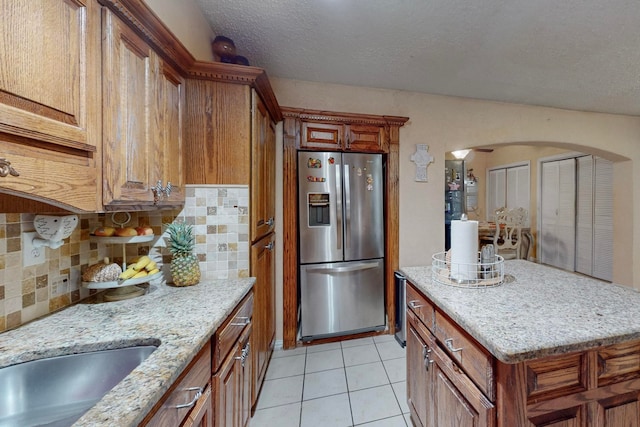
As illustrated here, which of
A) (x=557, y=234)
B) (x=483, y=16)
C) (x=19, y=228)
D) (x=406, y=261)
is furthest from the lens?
(x=557, y=234)

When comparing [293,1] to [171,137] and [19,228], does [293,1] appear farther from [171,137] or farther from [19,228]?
[19,228]

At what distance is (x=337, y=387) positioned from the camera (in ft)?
6.05

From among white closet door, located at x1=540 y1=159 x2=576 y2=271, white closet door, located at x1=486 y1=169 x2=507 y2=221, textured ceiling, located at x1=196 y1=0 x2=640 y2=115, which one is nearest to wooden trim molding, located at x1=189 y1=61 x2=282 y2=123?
textured ceiling, located at x1=196 y1=0 x2=640 y2=115

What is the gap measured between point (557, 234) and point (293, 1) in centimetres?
579

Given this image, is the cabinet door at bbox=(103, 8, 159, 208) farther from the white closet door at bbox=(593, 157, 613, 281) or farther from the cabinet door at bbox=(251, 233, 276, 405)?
the white closet door at bbox=(593, 157, 613, 281)

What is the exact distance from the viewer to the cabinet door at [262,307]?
1.62 meters

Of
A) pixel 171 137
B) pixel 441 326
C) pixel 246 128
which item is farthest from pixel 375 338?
pixel 171 137

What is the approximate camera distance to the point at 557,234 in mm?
4602

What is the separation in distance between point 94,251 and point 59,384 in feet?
2.20

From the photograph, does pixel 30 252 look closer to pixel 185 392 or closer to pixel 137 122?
pixel 137 122

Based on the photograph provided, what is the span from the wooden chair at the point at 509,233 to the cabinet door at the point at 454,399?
4005 millimetres

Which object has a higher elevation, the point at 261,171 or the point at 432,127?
the point at 432,127

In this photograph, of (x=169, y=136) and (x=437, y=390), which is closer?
(x=437, y=390)

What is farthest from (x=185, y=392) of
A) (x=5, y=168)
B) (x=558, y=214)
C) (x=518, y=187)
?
(x=518, y=187)
